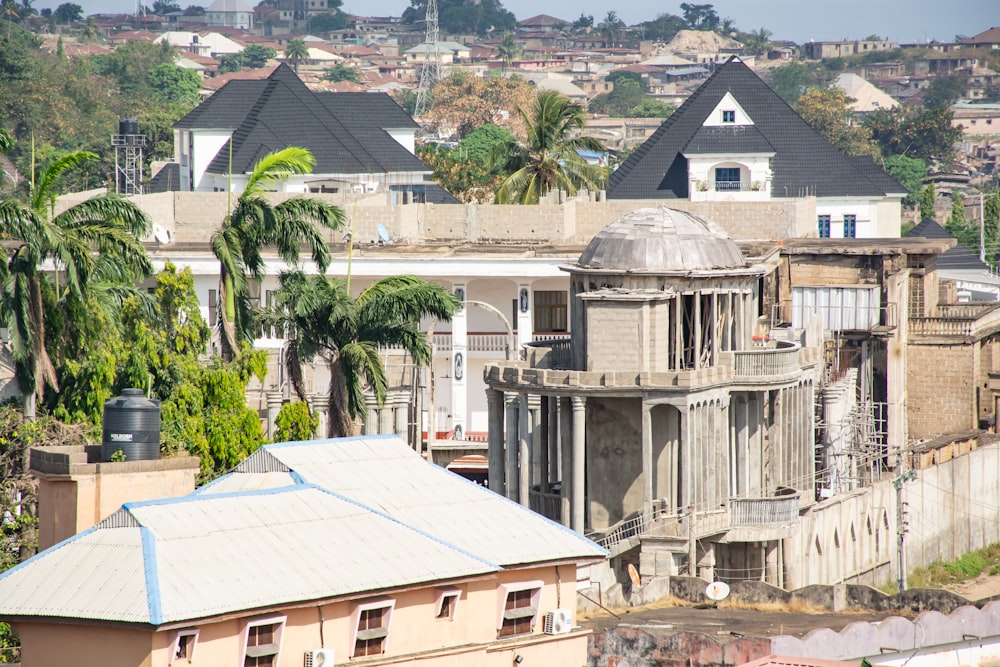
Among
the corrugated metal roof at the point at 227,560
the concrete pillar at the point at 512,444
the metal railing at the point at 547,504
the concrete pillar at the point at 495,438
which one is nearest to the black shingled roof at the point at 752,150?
the concrete pillar at the point at 495,438

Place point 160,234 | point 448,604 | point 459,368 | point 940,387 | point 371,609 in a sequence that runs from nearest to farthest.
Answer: point 371,609 < point 448,604 < point 459,368 < point 940,387 < point 160,234

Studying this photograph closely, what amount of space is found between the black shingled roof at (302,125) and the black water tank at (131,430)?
194 ft

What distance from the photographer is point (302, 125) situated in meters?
100

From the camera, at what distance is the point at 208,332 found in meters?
53.4

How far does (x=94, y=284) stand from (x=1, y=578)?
64.7ft

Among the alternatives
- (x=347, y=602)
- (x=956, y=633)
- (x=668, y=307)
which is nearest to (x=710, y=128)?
(x=668, y=307)

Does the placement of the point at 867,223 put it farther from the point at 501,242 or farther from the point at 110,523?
the point at 110,523

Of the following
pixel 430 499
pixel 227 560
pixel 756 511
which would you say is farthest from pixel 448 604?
pixel 756 511

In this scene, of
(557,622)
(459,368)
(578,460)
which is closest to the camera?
(557,622)

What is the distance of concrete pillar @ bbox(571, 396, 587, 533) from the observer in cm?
5088

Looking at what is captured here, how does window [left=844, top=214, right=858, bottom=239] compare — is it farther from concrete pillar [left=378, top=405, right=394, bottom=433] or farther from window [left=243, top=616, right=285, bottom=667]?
window [left=243, top=616, right=285, bottom=667]

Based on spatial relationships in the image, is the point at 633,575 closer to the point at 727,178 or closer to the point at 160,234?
the point at 160,234

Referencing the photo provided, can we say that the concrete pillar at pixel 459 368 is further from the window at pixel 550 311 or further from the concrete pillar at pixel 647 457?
the concrete pillar at pixel 647 457

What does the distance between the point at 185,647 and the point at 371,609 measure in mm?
3454
